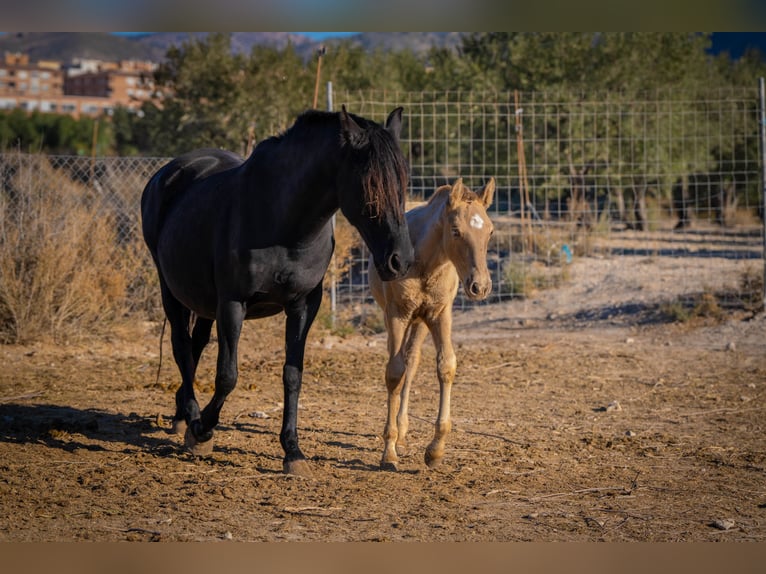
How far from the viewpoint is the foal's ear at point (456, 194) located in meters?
5.44

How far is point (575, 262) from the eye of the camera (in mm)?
15297

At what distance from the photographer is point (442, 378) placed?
5.77m

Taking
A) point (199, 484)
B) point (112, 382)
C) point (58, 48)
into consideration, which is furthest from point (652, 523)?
point (58, 48)

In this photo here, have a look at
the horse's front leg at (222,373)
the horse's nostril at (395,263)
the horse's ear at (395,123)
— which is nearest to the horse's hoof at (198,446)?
the horse's front leg at (222,373)

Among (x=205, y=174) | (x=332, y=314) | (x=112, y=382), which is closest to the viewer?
(x=205, y=174)

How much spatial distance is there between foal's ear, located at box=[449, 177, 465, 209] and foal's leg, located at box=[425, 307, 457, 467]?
734 millimetres

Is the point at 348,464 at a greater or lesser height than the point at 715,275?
lesser

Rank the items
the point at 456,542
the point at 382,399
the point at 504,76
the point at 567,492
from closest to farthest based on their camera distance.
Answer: the point at 456,542
the point at 567,492
the point at 382,399
the point at 504,76

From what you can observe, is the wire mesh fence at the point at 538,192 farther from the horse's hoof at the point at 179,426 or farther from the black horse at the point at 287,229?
the black horse at the point at 287,229

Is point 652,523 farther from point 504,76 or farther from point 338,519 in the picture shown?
point 504,76

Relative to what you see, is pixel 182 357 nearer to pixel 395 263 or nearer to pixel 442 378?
pixel 442 378

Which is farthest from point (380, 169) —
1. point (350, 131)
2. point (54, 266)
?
point (54, 266)

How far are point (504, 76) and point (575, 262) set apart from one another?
1327 cm

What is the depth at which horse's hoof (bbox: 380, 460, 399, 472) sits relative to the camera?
572cm
